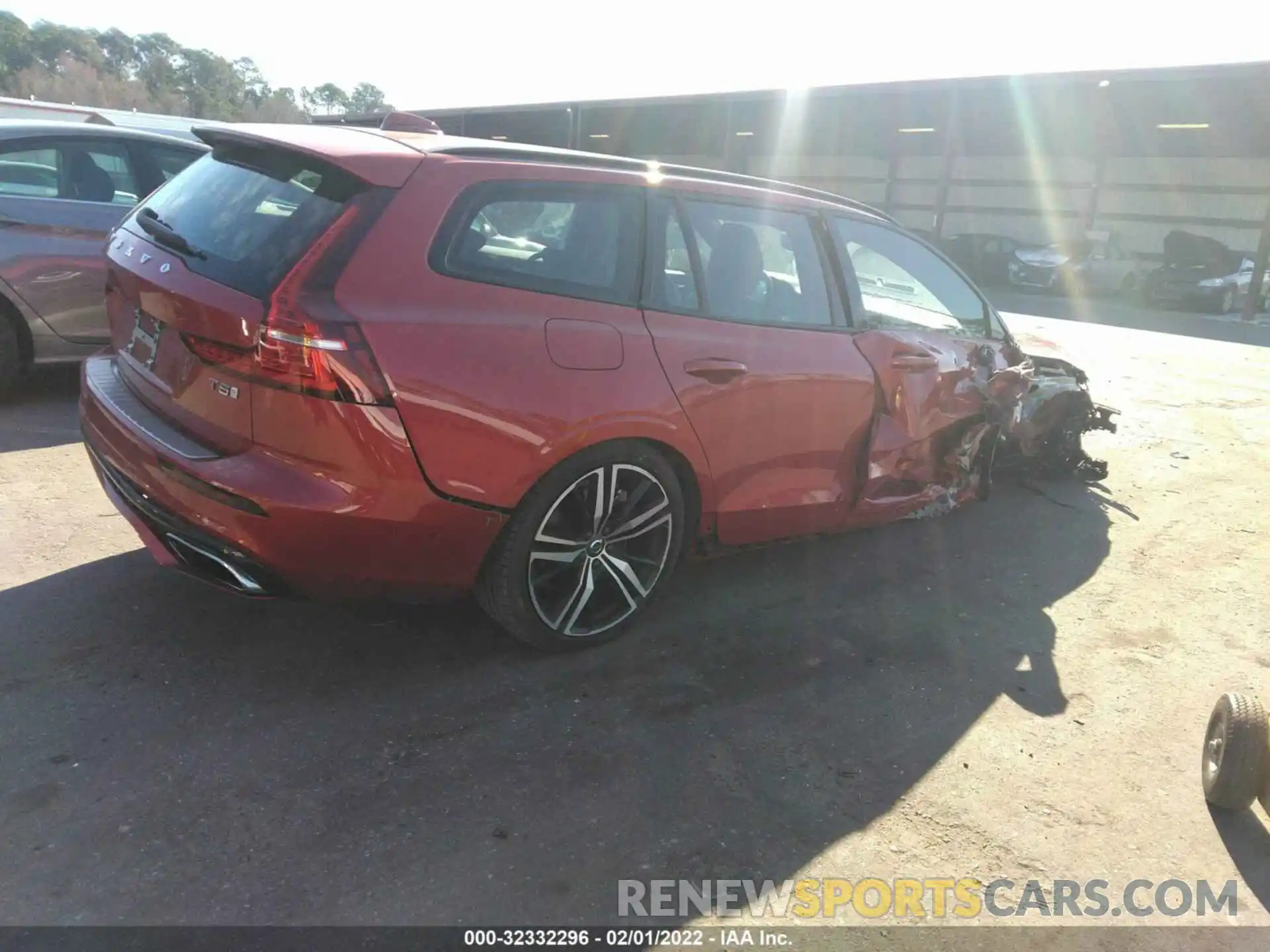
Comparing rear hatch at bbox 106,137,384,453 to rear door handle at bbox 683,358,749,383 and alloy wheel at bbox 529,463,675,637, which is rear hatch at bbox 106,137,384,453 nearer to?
alloy wheel at bbox 529,463,675,637

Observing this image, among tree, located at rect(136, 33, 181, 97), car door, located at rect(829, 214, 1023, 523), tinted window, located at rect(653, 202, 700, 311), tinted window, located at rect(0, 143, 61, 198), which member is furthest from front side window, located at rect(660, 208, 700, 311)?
tree, located at rect(136, 33, 181, 97)

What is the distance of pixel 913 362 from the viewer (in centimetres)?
436

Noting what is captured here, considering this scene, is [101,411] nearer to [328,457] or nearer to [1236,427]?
[328,457]

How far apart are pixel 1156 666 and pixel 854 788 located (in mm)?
1731

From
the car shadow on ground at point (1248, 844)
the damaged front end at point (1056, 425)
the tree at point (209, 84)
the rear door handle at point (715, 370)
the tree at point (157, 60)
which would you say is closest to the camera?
the car shadow on ground at point (1248, 844)

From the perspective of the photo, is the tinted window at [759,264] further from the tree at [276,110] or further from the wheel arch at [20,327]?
the tree at [276,110]

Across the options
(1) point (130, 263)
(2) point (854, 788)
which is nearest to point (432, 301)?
(1) point (130, 263)

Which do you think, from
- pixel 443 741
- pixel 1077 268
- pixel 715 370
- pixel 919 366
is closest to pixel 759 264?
pixel 715 370

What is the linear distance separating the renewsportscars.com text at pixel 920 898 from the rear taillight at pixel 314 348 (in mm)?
1544

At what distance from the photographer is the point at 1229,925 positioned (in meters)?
2.45

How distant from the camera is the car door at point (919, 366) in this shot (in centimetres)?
422

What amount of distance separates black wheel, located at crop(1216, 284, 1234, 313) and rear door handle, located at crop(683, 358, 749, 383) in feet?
72.9

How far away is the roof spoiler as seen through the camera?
12.1ft

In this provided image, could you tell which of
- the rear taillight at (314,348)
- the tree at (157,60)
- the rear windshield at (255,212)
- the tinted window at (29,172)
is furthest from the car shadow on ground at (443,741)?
the tree at (157,60)
